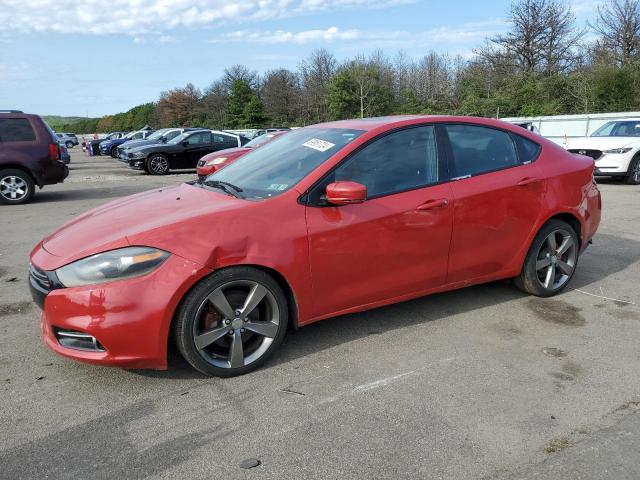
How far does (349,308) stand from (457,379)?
2.85ft

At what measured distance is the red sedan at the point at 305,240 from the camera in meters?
3.08

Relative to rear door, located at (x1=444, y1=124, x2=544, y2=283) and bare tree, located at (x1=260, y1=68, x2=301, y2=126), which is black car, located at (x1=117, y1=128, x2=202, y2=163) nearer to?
rear door, located at (x1=444, y1=124, x2=544, y2=283)

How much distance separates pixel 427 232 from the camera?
3.90 metres

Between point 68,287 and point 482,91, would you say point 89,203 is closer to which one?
point 68,287

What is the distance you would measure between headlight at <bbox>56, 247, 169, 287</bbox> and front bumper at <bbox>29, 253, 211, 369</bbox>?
4cm

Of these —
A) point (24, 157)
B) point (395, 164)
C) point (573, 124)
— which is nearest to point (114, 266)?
point (395, 164)

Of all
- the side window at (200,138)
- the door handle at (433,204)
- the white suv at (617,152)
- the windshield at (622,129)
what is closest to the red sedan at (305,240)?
the door handle at (433,204)

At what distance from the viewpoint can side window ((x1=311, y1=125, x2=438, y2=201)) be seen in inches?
147

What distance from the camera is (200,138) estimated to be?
1861 centimetres

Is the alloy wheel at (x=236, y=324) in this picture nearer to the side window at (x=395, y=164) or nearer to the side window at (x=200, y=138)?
the side window at (x=395, y=164)

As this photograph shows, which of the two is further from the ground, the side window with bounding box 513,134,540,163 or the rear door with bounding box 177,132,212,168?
the side window with bounding box 513,134,540,163

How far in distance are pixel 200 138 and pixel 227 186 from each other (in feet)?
50.5

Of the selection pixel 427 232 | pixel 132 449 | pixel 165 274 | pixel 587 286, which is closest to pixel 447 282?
pixel 427 232

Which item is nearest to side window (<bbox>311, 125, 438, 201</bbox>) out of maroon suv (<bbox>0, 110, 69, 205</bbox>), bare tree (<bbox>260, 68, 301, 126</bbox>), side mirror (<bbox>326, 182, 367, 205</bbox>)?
side mirror (<bbox>326, 182, 367, 205</bbox>)
